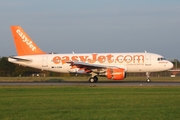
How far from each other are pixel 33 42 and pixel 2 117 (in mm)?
34334

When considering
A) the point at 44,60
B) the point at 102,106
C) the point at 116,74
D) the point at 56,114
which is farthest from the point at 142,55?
the point at 56,114

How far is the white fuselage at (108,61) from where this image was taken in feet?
143

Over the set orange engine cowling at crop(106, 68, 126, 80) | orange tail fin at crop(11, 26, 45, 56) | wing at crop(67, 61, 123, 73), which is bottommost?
orange engine cowling at crop(106, 68, 126, 80)

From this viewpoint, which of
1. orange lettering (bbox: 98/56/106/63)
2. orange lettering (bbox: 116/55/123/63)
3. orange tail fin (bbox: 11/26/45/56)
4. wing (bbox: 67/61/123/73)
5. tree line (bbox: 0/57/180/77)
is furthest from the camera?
tree line (bbox: 0/57/180/77)

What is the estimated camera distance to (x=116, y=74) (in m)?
42.1

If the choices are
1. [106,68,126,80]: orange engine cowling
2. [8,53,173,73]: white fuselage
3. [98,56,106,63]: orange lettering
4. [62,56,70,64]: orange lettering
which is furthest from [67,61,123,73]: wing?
[62,56,70,64]: orange lettering

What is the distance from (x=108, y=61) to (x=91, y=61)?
6.72 feet

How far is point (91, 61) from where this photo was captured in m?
44.7

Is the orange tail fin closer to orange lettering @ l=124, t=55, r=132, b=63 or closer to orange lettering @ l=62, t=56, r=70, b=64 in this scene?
orange lettering @ l=62, t=56, r=70, b=64

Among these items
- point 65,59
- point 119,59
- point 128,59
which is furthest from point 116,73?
point 65,59

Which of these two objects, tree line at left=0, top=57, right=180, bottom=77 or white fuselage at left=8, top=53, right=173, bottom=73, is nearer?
white fuselage at left=8, top=53, right=173, bottom=73

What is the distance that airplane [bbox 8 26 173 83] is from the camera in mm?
43312

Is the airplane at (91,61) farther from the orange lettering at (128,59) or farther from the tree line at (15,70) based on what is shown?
the tree line at (15,70)

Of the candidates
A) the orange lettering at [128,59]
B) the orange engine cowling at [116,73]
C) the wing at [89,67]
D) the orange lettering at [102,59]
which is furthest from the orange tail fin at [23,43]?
the orange lettering at [128,59]
